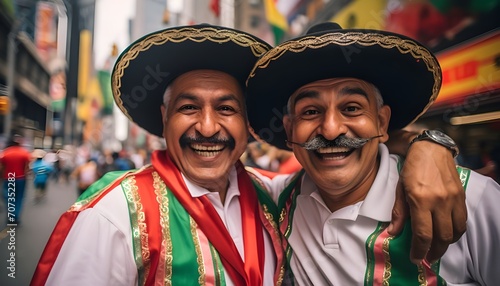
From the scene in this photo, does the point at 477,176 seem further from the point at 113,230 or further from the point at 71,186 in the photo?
the point at 71,186

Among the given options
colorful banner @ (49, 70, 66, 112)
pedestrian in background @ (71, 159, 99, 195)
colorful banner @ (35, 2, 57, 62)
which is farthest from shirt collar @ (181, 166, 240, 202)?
pedestrian in background @ (71, 159, 99, 195)

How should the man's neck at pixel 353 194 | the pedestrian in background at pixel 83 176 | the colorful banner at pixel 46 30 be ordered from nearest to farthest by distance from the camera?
the man's neck at pixel 353 194 → the colorful banner at pixel 46 30 → the pedestrian in background at pixel 83 176

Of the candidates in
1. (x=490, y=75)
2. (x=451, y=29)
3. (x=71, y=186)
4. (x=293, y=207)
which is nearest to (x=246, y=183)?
(x=293, y=207)

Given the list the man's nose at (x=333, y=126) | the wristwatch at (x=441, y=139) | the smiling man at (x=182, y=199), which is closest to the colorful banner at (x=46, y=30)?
the smiling man at (x=182, y=199)

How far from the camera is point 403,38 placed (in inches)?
50.0

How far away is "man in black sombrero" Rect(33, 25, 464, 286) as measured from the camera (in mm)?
1245

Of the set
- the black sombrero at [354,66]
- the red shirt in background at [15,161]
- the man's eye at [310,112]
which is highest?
the black sombrero at [354,66]

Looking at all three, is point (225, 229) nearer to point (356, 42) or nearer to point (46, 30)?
point (356, 42)

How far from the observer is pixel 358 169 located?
Result: 1334mm

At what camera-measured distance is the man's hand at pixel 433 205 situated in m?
1.06

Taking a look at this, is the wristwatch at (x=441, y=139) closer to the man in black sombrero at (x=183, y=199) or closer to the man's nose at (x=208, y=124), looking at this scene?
the man in black sombrero at (x=183, y=199)

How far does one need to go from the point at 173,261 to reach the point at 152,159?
528mm

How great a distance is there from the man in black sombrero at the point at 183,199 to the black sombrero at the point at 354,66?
185 mm

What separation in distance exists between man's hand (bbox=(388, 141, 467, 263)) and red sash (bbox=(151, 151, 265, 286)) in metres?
0.65
